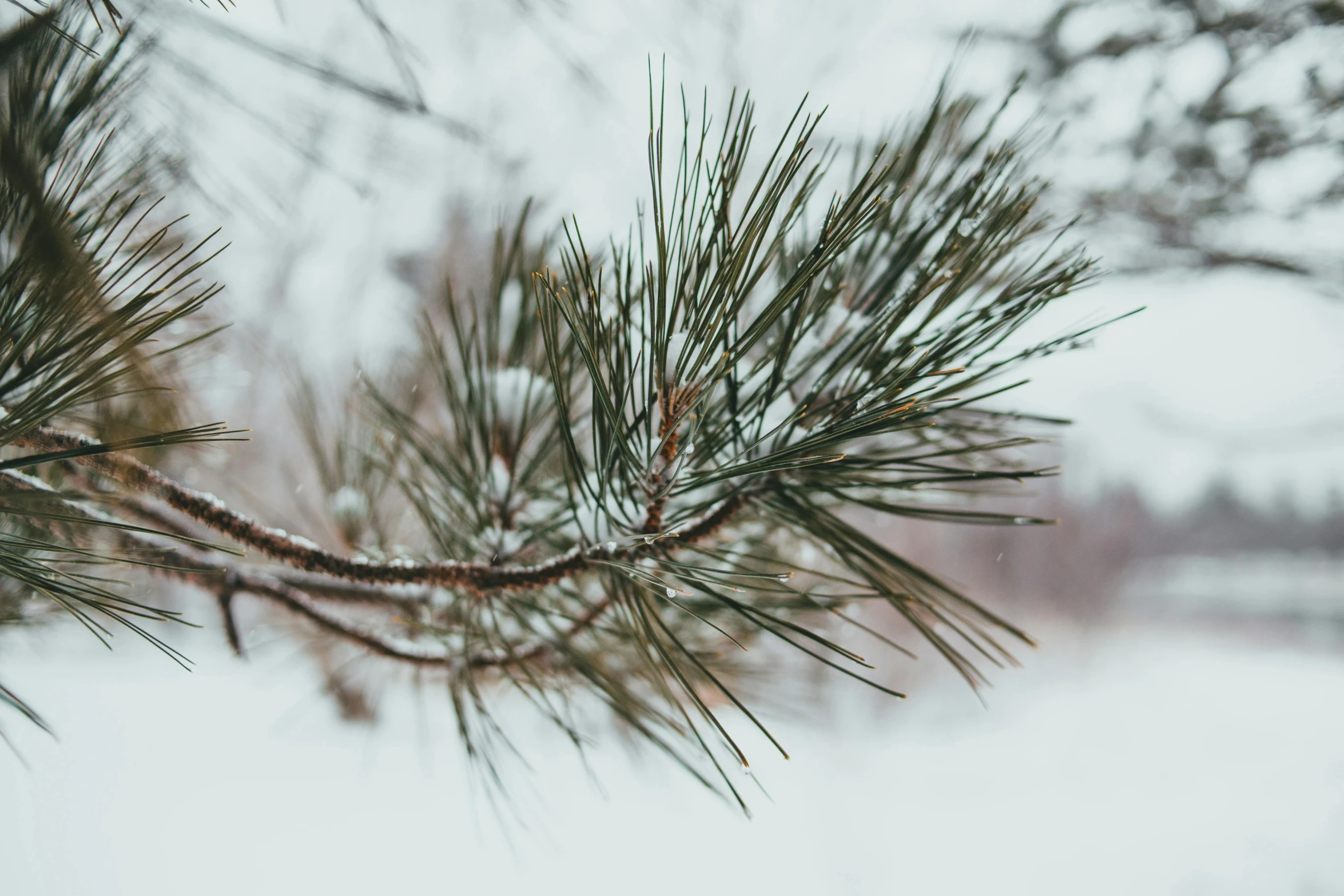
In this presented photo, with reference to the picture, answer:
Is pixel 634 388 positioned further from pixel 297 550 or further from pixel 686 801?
pixel 686 801

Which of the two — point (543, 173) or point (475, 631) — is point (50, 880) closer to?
point (475, 631)

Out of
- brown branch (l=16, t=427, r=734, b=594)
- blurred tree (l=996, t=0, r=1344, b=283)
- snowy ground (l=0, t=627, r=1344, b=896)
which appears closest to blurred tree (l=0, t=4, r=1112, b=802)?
brown branch (l=16, t=427, r=734, b=594)

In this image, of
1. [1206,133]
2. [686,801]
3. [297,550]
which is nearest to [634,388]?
[297,550]

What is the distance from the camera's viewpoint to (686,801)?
6.50 ft

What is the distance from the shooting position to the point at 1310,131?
2.75ft

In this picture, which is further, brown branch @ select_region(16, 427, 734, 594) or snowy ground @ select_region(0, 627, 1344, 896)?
snowy ground @ select_region(0, 627, 1344, 896)

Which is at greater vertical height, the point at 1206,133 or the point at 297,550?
the point at 1206,133

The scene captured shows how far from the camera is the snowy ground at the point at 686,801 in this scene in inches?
55.0

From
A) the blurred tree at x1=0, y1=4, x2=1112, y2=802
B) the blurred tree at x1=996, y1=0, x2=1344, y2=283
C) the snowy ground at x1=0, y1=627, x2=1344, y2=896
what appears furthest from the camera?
the snowy ground at x1=0, y1=627, x2=1344, y2=896

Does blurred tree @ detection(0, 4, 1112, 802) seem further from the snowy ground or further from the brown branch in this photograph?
the snowy ground

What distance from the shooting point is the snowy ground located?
140 cm

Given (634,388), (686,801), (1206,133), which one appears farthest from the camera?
(686,801)

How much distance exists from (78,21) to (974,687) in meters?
0.53

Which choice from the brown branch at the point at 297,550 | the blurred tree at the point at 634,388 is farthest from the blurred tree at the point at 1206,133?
the brown branch at the point at 297,550
